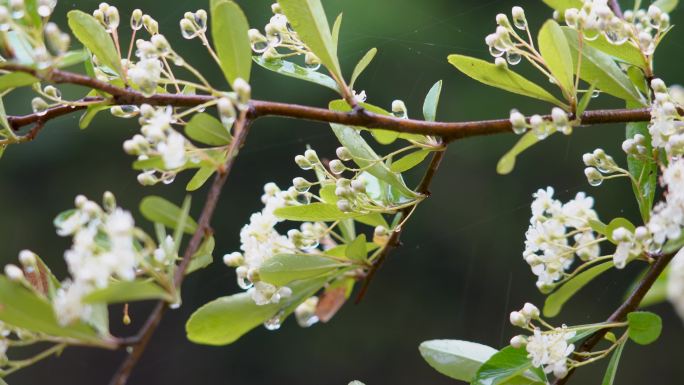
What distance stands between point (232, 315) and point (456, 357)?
6.5 inches

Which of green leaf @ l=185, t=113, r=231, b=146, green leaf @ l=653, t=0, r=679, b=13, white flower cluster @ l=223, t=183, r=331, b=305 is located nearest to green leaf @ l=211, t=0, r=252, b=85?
green leaf @ l=185, t=113, r=231, b=146

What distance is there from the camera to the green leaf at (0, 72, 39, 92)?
0.46 metres

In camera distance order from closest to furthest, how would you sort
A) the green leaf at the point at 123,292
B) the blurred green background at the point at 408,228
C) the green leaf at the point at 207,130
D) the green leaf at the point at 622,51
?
the green leaf at the point at 123,292 < the green leaf at the point at 207,130 < the green leaf at the point at 622,51 < the blurred green background at the point at 408,228

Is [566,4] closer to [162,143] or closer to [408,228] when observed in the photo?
[162,143]

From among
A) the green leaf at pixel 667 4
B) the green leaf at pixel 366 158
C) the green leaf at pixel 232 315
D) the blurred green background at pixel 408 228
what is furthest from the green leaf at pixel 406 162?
the blurred green background at pixel 408 228

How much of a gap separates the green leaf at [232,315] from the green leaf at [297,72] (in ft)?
0.49

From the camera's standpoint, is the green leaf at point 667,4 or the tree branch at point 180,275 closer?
the tree branch at point 180,275

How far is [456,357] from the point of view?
0.58 metres

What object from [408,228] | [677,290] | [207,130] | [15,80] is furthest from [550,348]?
[408,228]

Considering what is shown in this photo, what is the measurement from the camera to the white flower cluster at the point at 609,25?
20.0 inches

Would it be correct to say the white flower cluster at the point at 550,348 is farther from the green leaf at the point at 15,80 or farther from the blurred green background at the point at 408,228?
the blurred green background at the point at 408,228

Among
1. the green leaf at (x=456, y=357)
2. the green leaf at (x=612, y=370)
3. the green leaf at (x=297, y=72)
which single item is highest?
the green leaf at (x=297, y=72)

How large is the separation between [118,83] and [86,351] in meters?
3.82

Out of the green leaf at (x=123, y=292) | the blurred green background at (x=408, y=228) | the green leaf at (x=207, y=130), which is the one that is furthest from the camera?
the blurred green background at (x=408, y=228)
